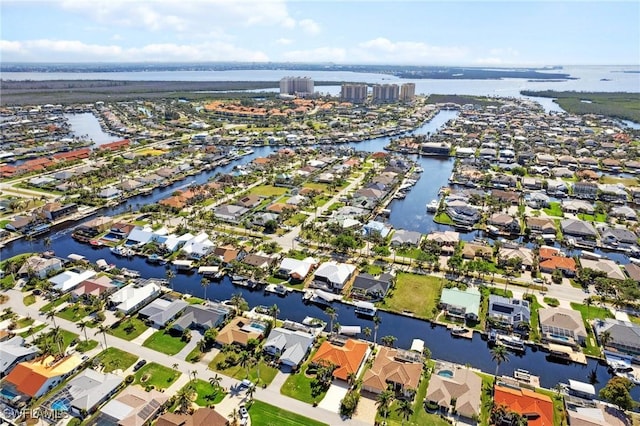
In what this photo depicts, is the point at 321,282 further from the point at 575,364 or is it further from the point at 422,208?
the point at 422,208

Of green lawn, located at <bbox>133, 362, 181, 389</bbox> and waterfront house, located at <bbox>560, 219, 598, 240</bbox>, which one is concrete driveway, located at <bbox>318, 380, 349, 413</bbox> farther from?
waterfront house, located at <bbox>560, 219, 598, 240</bbox>

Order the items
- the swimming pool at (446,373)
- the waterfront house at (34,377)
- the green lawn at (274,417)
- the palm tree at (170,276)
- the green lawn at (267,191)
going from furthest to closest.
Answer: the green lawn at (267,191) < the palm tree at (170,276) < the swimming pool at (446,373) < the waterfront house at (34,377) < the green lawn at (274,417)

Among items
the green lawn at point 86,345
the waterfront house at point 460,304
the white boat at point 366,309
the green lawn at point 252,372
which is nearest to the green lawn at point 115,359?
the green lawn at point 86,345

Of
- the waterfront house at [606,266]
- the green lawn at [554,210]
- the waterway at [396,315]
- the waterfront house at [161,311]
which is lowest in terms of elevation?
the waterway at [396,315]

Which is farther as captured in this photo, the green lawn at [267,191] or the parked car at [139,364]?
the green lawn at [267,191]

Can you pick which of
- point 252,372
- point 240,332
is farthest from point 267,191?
point 252,372

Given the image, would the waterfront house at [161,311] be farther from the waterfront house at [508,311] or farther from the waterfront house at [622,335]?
the waterfront house at [622,335]

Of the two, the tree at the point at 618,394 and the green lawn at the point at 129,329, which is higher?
the tree at the point at 618,394

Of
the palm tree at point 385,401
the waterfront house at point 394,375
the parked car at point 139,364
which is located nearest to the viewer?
the palm tree at point 385,401
